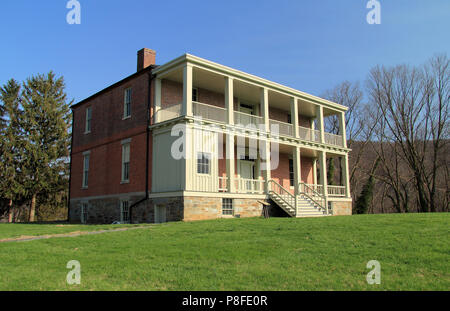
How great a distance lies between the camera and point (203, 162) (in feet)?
58.6

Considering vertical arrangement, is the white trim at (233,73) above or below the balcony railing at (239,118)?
above

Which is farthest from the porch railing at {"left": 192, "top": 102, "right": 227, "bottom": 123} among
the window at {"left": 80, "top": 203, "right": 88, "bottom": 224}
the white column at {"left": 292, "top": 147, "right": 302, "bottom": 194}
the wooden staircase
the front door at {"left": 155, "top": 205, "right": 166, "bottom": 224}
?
the window at {"left": 80, "top": 203, "right": 88, "bottom": 224}

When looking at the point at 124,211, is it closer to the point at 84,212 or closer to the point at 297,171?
the point at 84,212

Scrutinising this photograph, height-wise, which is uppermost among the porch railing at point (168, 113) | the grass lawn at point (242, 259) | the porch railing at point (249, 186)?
the porch railing at point (168, 113)

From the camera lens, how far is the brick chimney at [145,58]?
22156 mm

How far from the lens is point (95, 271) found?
22.7 feet

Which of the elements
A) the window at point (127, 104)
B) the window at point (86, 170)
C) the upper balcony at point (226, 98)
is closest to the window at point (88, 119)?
the window at point (86, 170)

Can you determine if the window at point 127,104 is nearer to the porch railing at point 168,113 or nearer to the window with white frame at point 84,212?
the porch railing at point 168,113

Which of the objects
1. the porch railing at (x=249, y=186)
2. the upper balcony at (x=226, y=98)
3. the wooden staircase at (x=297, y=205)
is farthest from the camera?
the porch railing at (x=249, y=186)

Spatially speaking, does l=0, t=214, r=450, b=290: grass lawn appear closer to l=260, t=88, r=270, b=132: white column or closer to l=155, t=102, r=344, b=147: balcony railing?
l=155, t=102, r=344, b=147: balcony railing

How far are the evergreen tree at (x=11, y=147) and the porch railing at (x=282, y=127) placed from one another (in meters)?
23.3

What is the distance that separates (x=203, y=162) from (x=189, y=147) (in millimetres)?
1154
